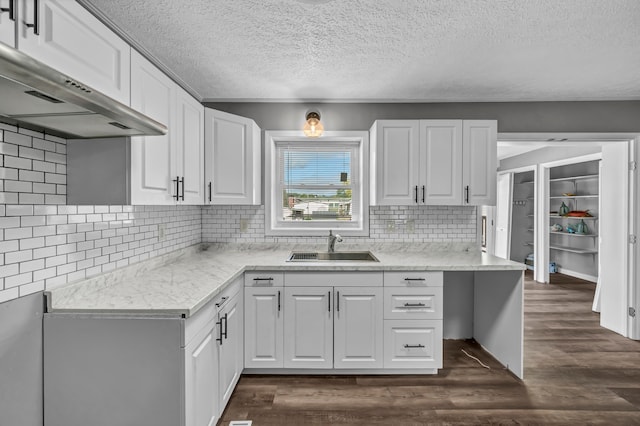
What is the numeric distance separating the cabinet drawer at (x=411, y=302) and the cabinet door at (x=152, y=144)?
1.68m

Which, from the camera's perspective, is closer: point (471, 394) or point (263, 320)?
point (471, 394)

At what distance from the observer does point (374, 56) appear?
2.24 meters

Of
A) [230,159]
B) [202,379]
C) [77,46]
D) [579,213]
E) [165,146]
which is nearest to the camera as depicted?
[77,46]

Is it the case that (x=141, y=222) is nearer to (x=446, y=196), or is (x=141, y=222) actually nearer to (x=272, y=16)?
(x=272, y=16)

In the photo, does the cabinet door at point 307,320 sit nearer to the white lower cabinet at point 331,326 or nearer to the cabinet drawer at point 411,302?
the white lower cabinet at point 331,326

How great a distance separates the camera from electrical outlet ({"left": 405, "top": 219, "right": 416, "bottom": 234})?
314cm

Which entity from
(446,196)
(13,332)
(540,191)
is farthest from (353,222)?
(540,191)

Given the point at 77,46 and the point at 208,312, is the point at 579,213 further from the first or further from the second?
the point at 77,46

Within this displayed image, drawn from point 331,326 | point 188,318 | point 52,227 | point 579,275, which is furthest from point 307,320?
point 579,275

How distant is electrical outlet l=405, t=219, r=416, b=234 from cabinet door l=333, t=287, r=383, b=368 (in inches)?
35.9

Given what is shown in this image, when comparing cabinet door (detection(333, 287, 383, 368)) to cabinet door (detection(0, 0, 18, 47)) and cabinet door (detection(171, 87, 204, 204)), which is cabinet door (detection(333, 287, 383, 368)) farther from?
cabinet door (detection(0, 0, 18, 47))

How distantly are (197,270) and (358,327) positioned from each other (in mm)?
1251

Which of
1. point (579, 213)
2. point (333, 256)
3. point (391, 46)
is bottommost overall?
point (333, 256)

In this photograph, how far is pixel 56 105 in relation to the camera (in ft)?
3.46
